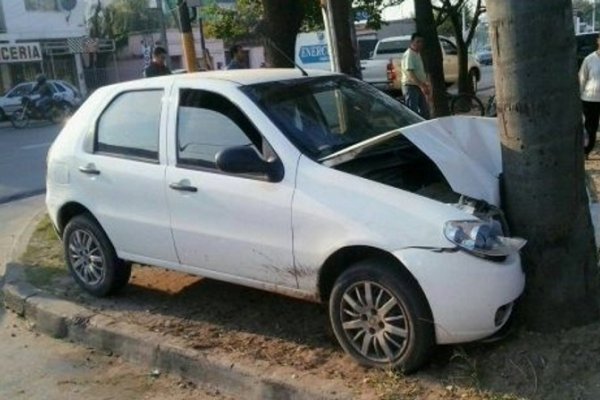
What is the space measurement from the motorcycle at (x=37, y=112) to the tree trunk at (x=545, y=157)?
22656 mm

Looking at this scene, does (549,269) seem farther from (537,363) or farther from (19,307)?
(19,307)

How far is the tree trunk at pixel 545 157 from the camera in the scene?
12.5ft

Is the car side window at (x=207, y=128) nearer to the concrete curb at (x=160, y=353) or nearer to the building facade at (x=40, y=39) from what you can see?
the concrete curb at (x=160, y=353)

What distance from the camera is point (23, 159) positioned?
51.1ft

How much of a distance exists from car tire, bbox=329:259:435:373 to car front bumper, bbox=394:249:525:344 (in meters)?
0.09

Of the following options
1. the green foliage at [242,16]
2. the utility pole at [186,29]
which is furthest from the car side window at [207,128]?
the green foliage at [242,16]

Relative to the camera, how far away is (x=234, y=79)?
16.0 ft

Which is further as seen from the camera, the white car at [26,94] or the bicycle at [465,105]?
the white car at [26,94]

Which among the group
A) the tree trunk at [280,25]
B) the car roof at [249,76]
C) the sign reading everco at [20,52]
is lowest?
the car roof at [249,76]

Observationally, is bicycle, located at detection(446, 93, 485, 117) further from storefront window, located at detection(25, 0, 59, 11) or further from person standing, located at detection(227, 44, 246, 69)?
storefront window, located at detection(25, 0, 59, 11)

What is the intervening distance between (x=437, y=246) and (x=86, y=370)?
7.82 ft

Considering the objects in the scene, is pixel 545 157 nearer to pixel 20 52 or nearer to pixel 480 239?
pixel 480 239

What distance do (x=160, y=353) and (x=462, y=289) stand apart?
6.38 ft

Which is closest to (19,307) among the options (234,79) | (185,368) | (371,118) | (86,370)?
(86,370)
